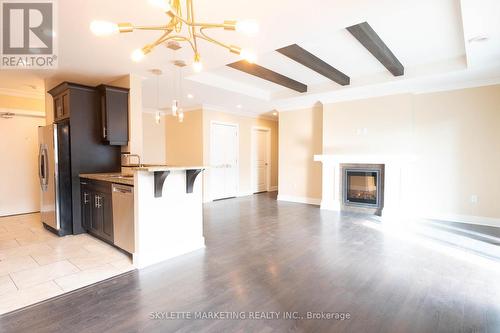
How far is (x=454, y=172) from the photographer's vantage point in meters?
4.69

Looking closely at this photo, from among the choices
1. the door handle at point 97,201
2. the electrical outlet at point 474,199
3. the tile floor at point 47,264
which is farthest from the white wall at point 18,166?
the electrical outlet at point 474,199

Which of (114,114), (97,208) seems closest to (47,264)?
(97,208)

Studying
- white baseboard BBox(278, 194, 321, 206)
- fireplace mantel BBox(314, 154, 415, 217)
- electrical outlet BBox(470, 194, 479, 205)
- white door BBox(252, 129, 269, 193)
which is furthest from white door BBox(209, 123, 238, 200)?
electrical outlet BBox(470, 194, 479, 205)

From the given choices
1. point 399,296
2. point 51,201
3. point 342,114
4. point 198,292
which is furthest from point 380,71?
point 51,201

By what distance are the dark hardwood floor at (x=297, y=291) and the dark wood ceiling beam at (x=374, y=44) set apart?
256 cm

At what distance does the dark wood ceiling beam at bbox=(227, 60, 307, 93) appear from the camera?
159 inches

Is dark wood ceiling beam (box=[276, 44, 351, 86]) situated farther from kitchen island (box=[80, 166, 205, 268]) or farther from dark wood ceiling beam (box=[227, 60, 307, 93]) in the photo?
kitchen island (box=[80, 166, 205, 268])

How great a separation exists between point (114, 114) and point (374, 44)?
3.68m

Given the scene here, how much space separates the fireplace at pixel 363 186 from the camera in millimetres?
5246

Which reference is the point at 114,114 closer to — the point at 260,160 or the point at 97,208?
the point at 97,208

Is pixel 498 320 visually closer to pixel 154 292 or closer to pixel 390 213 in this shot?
pixel 154 292

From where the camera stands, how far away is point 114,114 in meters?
3.88

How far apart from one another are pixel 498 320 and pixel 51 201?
522 centimetres

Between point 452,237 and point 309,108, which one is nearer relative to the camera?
point 452,237
